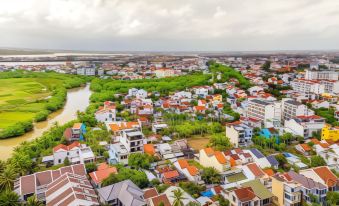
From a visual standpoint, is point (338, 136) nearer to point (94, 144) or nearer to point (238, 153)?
point (238, 153)

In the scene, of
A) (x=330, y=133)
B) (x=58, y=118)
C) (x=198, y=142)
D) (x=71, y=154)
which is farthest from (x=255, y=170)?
(x=58, y=118)

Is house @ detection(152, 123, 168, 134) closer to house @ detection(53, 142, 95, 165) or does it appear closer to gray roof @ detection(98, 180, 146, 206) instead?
house @ detection(53, 142, 95, 165)

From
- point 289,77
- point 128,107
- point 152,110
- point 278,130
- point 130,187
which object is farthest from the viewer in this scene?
point 289,77

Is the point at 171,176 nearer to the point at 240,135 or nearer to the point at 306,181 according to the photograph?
the point at 306,181

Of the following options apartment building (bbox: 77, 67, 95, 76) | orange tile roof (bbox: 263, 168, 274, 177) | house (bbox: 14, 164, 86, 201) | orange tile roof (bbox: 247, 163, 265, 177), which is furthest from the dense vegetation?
orange tile roof (bbox: 263, 168, 274, 177)

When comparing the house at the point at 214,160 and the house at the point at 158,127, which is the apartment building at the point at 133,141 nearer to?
the house at the point at 214,160

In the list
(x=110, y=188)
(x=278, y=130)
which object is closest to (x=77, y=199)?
(x=110, y=188)
